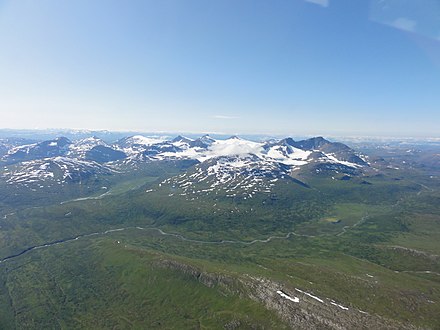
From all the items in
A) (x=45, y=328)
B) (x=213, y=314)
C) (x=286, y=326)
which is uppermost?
(x=286, y=326)

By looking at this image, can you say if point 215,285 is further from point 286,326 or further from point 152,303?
point 286,326

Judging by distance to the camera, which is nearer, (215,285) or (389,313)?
(389,313)

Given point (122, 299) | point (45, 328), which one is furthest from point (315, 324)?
point (45, 328)

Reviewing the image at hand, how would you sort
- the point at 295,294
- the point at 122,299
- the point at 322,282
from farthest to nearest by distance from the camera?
the point at 122,299 < the point at 322,282 < the point at 295,294

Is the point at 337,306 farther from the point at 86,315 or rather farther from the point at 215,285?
the point at 86,315

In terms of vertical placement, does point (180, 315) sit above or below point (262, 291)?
below

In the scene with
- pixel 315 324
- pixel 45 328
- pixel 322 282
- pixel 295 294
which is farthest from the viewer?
pixel 322 282

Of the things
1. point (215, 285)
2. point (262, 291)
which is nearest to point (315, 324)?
point (262, 291)
